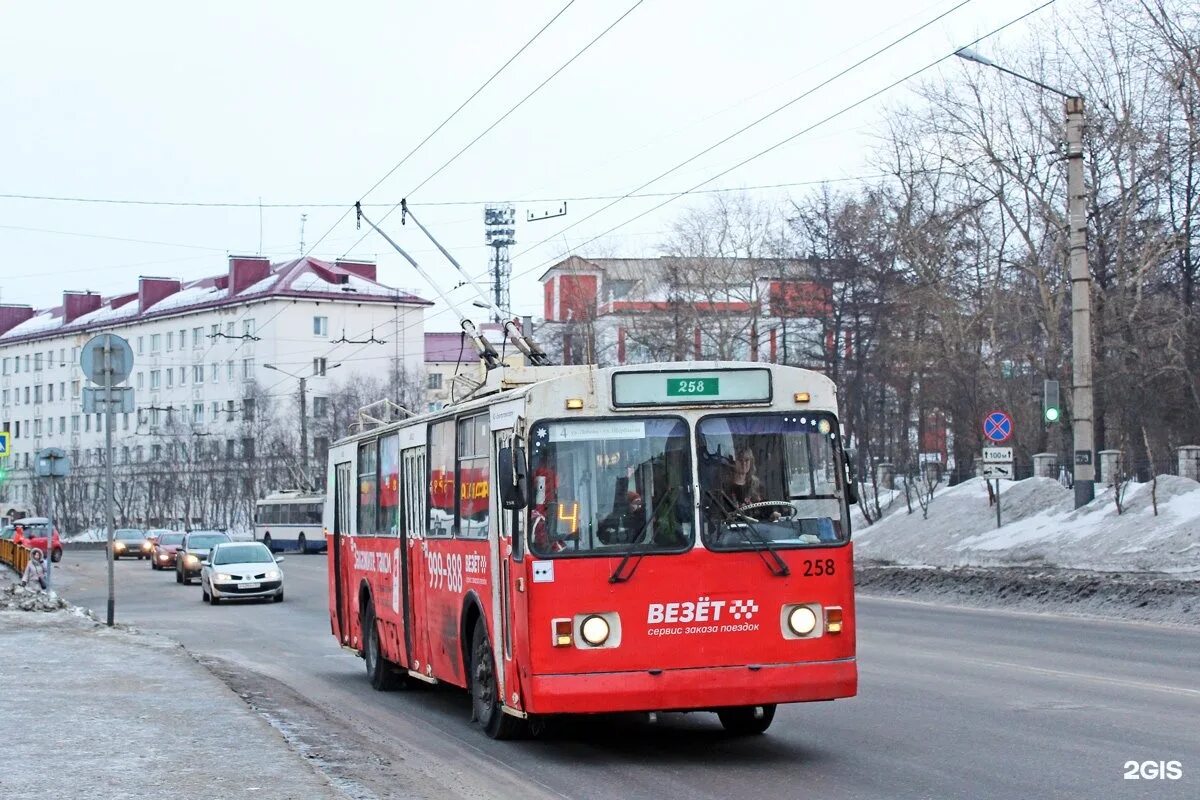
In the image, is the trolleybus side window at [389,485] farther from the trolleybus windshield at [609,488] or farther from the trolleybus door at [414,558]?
the trolleybus windshield at [609,488]

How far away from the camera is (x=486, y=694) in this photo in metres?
12.1

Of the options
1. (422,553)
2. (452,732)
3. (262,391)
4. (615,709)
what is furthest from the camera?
(262,391)

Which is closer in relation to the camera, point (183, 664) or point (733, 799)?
point (733, 799)

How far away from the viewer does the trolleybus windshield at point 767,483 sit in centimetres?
1066

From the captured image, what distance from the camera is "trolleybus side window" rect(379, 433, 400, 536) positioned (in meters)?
15.2

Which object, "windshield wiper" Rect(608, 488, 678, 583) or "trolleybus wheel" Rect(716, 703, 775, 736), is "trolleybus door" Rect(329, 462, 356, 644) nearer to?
"trolleybus wheel" Rect(716, 703, 775, 736)

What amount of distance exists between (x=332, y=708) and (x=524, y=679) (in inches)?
179

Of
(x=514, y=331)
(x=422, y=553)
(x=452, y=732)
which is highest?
(x=514, y=331)

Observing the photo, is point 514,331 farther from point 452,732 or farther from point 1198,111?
point 1198,111

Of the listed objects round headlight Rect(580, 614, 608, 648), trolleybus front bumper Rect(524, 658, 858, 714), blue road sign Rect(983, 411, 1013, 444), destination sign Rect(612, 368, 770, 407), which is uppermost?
blue road sign Rect(983, 411, 1013, 444)

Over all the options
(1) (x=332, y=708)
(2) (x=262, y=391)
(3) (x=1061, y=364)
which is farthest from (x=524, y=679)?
(2) (x=262, y=391)

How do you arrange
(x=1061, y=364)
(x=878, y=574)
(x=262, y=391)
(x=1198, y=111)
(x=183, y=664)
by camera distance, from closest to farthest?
(x=183, y=664) < (x=878, y=574) < (x=1198, y=111) < (x=1061, y=364) < (x=262, y=391)

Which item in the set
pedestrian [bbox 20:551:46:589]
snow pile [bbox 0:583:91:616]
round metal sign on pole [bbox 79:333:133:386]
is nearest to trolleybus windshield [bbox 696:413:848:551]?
round metal sign on pole [bbox 79:333:133:386]

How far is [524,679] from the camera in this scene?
35.0ft
